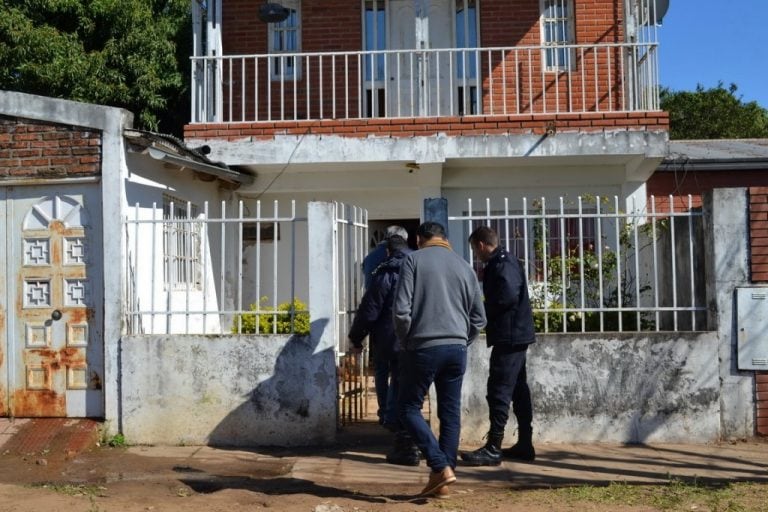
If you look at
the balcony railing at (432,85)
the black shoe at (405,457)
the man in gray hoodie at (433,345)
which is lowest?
the black shoe at (405,457)

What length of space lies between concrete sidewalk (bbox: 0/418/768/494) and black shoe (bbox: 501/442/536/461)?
64 millimetres

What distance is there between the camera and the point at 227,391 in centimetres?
710

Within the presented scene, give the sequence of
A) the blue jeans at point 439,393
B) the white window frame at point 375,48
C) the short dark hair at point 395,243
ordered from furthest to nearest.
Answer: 1. the white window frame at point 375,48
2. the short dark hair at point 395,243
3. the blue jeans at point 439,393

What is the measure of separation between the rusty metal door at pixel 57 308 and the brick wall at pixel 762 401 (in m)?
5.65

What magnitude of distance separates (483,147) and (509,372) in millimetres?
4835

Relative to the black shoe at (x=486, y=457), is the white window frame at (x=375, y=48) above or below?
above

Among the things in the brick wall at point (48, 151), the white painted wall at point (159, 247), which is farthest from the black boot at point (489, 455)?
the brick wall at point (48, 151)

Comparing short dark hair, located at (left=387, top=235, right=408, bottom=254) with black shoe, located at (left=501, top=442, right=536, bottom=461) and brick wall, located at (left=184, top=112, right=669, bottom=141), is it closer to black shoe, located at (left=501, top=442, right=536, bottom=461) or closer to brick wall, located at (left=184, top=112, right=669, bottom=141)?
black shoe, located at (left=501, top=442, right=536, bottom=461)

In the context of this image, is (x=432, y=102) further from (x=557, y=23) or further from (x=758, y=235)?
(x=758, y=235)

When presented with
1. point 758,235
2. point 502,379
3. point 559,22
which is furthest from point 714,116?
point 502,379

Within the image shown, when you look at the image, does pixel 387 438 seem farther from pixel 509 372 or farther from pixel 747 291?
pixel 747 291

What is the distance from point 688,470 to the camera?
241 inches

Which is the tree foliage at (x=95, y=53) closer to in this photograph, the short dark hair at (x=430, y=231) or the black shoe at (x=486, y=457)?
the short dark hair at (x=430, y=231)

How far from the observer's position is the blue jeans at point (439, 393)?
5191 millimetres
